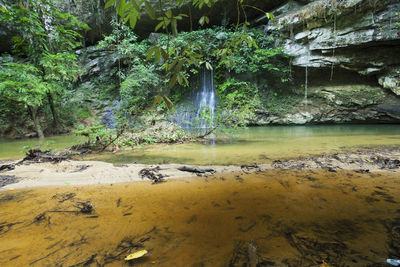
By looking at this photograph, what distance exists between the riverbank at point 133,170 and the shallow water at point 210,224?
272 millimetres

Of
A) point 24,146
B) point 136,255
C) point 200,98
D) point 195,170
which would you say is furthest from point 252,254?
point 200,98

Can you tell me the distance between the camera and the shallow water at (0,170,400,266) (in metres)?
0.98

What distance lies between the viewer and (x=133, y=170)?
268cm

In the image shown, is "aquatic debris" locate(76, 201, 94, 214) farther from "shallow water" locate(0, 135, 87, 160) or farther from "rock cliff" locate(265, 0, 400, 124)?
"rock cliff" locate(265, 0, 400, 124)

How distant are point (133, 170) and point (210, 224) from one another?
175 centimetres

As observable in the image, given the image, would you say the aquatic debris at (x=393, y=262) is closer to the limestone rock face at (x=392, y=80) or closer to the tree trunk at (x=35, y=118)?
the tree trunk at (x=35, y=118)

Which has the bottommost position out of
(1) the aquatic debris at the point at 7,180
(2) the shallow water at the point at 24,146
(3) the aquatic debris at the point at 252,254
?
(2) the shallow water at the point at 24,146

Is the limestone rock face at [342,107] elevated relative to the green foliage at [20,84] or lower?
lower

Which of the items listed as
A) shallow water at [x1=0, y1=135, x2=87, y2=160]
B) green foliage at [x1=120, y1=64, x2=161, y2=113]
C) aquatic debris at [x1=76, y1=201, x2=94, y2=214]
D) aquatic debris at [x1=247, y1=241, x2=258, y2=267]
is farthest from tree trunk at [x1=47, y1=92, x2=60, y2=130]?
aquatic debris at [x1=247, y1=241, x2=258, y2=267]

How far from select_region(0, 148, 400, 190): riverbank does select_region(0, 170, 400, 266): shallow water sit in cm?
27

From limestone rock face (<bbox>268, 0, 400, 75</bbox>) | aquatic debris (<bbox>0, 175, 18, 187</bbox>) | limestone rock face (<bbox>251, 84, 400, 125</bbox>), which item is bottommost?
aquatic debris (<bbox>0, 175, 18, 187</bbox>)

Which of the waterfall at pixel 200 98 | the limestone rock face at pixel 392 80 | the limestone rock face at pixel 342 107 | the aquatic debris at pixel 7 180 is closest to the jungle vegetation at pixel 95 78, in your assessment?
the waterfall at pixel 200 98

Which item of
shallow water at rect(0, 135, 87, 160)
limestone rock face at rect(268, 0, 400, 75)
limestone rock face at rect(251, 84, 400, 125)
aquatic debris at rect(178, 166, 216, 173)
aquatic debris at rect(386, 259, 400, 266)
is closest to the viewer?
aquatic debris at rect(386, 259, 400, 266)

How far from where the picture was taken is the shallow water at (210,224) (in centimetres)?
98
